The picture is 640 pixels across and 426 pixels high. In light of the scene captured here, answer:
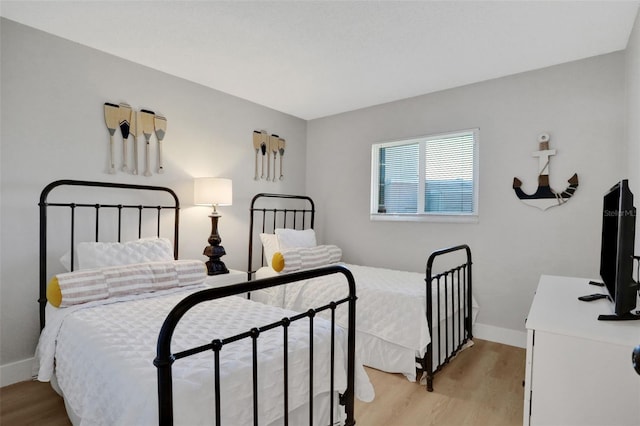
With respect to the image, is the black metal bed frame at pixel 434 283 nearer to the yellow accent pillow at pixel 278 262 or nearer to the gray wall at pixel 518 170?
the gray wall at pixel 518 170

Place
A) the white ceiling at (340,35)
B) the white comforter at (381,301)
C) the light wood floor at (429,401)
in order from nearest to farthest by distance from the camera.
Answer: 1. the light wood floor at (429,401)
2. the white ceiling at (340,35)
3. the white comforter at (381,301)

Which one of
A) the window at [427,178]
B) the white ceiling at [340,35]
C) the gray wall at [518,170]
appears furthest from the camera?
the window at [427,178]

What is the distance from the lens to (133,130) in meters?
2.77

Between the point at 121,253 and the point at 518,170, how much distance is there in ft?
10.4

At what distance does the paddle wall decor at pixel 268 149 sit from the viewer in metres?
3.77

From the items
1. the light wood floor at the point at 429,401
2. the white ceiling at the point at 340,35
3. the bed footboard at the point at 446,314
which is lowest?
the light wood floor at the point at 429,401

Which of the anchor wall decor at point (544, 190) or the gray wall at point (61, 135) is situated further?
the anchor wall decor at point (544, 190)

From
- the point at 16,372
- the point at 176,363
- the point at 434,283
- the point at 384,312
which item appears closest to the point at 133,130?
the point at 16,372

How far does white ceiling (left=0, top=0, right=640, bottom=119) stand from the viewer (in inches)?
79.0

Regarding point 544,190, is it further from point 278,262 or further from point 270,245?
point 270,245

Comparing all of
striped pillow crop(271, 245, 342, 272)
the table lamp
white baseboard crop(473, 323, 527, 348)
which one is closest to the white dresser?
white baseboard crop(473, 323, 527, 348)

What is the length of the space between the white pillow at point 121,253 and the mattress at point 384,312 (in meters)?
1.04

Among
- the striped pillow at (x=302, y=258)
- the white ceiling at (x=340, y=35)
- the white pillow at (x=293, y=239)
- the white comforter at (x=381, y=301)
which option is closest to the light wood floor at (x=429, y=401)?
the white comforter at (x=381, y=301)

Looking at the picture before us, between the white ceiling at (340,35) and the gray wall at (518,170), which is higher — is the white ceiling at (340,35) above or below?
above
